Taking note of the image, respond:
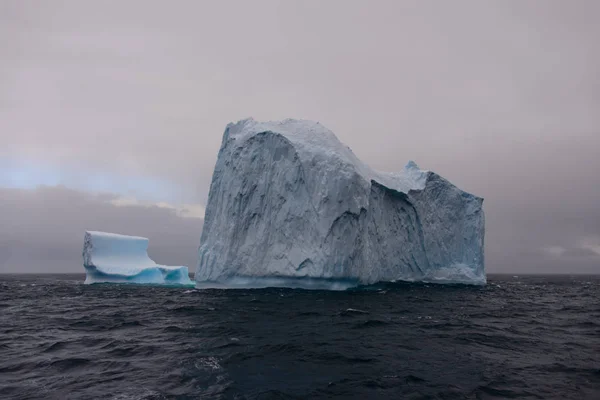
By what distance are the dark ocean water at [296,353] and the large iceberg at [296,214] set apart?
18.1ft

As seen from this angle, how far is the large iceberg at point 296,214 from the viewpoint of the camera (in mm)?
19297

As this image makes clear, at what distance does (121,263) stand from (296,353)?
2439 centimetres

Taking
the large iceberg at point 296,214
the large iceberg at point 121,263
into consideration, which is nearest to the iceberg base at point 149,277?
the large iceberg at point 121,263

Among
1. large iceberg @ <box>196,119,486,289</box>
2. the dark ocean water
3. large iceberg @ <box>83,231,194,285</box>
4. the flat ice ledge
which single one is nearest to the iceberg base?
large iceberg @ <box>83,231,194,285</box>

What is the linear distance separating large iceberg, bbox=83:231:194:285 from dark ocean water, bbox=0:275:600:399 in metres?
14.2

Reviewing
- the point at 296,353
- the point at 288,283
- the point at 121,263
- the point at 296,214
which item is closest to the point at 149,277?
the point at 121,263

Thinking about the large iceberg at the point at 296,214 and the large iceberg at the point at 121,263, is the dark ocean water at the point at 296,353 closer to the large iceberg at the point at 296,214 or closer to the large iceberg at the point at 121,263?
the large iceberg at the point at 296,214

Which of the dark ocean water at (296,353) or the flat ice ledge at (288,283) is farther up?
the flat ice ledge at (288,283)

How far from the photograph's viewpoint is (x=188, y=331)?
33.1 ft

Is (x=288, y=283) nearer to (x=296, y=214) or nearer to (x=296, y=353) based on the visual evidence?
(x=296, y=214)

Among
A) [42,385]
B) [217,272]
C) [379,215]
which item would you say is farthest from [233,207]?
[42,385]

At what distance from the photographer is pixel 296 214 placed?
20016mm

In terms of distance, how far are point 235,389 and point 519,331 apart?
8.22 m

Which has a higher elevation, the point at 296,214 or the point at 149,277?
the point at 296,214
